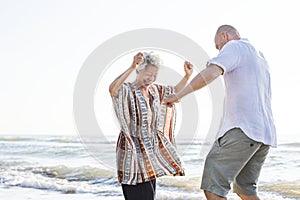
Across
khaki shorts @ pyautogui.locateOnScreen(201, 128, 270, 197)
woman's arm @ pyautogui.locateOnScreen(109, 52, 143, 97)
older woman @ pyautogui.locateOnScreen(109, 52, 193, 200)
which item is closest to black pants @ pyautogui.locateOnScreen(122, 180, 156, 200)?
older woman @ pyautogui.locateOnScreen(109, 52, 193, 200)

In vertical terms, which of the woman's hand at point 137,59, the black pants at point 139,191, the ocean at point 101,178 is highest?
the woman's hand at point 137,59

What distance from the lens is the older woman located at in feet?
11.4

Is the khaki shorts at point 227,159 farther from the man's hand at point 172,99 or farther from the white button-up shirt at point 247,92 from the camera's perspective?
the man's hand at point 172,99

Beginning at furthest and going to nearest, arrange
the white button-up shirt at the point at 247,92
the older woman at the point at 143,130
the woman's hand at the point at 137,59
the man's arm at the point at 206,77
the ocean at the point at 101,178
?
the ocean at the point at 101,178, the older woman at the point at 143,130, the woman's hand at the point at 137,59, the white button-up shirt at the point at 247,92, the man's arm at the point at 206,77

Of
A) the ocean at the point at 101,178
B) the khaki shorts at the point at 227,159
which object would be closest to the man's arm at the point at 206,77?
the khaki shorts at the point at 227,159

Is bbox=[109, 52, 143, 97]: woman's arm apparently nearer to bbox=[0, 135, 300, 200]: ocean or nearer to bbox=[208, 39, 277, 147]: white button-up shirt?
bbox=[0, 135, 300, 200]: ocean

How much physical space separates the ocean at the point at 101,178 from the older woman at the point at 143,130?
12 cm

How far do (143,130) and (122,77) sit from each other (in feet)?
1.20

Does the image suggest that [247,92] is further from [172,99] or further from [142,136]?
[142,136]

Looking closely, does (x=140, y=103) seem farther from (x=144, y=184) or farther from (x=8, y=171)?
(x=8, y=171)

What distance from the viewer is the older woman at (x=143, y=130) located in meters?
3.49

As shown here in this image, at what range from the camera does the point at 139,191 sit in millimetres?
3566

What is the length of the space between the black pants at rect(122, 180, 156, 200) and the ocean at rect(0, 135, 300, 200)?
7.5 inches

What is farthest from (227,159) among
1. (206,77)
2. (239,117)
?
(206,77)
